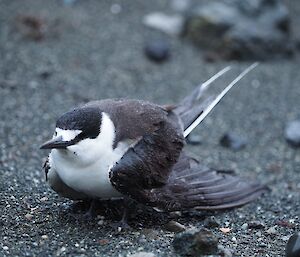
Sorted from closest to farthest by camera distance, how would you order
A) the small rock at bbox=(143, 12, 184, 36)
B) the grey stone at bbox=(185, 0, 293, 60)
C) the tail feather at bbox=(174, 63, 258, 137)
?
the tail feather at bbox=(174, 63, 258, 137) → the grey stone at bbox=(185, 0, 293, 60) → the small rock at bbox=(143, 12, 184, 36)

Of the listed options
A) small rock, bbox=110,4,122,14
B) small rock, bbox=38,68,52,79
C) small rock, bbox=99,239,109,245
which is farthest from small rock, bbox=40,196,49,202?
small rock, bbox=110,4,122,14

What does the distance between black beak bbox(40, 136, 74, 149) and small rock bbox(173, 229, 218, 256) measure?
2.98ft

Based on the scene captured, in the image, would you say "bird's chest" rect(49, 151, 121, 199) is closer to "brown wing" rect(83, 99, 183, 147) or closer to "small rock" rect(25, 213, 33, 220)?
"brown wing" rect(83, 99, 183, 147)

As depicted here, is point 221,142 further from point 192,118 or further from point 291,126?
point 192,118

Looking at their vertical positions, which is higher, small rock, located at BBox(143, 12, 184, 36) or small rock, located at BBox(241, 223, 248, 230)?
small rock, located at BBox(143, 12, 184, 36)

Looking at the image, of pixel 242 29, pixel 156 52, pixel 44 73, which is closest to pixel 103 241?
pixel 44 73

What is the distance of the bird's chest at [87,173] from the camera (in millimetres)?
4688

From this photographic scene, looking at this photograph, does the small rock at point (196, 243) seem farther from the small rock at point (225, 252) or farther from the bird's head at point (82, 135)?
the bird's head at point (82, 135)

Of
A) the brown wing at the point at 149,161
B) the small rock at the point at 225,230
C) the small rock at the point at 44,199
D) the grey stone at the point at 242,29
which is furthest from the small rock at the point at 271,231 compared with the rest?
the grey stone at the point at 242,29

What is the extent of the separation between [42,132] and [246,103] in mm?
2484

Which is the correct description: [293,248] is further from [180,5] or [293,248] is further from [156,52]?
[180,5]

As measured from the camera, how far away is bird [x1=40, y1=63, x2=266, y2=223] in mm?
4652

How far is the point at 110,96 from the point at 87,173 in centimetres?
350

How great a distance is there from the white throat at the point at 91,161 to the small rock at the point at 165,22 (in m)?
4.78
